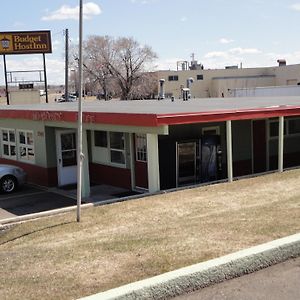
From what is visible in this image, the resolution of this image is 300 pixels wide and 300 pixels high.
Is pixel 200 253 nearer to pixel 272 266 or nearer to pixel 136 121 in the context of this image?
pixel 272 266

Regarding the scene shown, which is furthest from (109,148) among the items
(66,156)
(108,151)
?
(66,156)

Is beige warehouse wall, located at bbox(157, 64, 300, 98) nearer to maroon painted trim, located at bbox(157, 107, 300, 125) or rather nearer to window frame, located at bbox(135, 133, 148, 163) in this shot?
window frame, located at bbox(135, 133, 148, 163)

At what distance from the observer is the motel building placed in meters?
14.0

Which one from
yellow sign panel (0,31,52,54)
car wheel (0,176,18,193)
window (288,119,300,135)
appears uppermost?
yellow sign panel (0,31,52,54)

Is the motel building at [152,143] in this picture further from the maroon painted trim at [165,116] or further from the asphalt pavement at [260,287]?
the asphalt pavement at [260,287]

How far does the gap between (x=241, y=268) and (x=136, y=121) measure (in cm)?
731

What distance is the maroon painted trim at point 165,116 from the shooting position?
12.6 m

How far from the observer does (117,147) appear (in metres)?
17.2

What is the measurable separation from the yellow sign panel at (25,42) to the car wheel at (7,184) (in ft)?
93.1

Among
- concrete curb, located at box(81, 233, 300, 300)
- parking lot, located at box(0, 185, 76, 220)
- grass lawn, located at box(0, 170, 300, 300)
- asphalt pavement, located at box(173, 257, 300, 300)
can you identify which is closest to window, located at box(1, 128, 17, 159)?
parking lot, located at box(0, 185, 76, 220)

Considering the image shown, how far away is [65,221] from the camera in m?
10.2

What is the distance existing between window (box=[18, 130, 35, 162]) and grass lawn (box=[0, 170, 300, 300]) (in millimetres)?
8042

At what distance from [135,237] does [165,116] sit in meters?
5.12

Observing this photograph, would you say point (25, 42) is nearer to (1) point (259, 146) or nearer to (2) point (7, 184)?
(2) point (7, 184)
